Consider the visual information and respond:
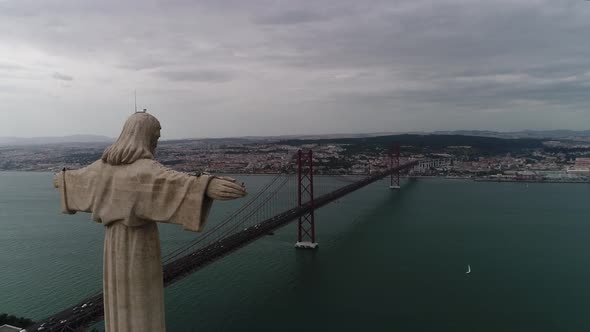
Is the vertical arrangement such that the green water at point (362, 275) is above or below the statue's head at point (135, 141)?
below

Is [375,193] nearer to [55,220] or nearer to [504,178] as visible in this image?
[504,178]

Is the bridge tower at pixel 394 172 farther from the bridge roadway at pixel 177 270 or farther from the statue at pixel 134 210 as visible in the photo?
the statue at pixel 134 210

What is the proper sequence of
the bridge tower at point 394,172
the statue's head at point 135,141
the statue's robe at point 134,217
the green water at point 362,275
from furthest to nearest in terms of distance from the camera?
the bridge tower at point 394,172 < the green water at point 362,275 < the statue's head at point 135,141 < the statue's robe at point 134,217

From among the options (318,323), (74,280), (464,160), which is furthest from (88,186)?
(464,160)

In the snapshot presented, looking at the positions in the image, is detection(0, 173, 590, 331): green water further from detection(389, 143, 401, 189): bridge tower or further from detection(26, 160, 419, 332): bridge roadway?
detection(389, 143, 401, 189): bridge tower

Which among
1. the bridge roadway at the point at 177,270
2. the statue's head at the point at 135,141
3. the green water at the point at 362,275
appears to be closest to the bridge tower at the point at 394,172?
the green water at the point at 362,275

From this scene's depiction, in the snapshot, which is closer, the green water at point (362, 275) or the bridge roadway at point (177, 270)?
the bridge roadway at point (177, 270)

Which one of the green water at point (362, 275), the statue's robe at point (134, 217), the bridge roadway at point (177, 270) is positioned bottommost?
the green water at point (362, 275)
